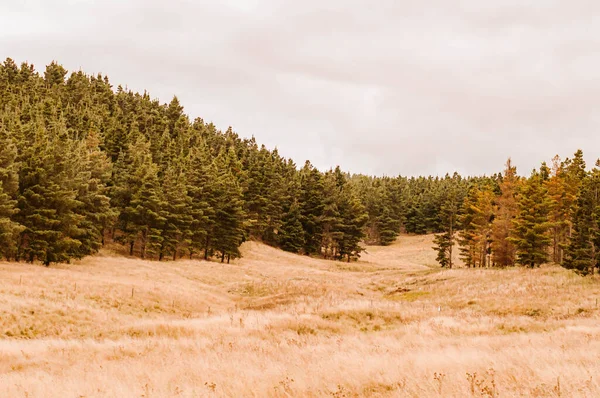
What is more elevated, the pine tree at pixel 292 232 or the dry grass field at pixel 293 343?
the pine tree at pixel 292 232

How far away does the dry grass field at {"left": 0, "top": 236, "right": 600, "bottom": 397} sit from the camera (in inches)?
324

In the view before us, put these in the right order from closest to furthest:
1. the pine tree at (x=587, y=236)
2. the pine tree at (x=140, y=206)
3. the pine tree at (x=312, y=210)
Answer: the pine tree at (x=587, y=236)
the pine tree at (x=140, y=206)
the pine tree at (x=312, y=210)

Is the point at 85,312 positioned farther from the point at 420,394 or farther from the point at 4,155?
the point at 4,155

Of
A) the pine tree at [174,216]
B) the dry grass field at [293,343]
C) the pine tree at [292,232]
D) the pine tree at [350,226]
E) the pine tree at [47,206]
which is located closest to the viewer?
the dry grass field at [293,343]

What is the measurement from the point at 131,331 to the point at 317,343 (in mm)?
8557

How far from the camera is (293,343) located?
564 inches

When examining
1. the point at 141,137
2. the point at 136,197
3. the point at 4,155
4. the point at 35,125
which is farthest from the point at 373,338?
the point at 141,137

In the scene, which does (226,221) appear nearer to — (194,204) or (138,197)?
(194,204)

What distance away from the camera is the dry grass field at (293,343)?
324 inches

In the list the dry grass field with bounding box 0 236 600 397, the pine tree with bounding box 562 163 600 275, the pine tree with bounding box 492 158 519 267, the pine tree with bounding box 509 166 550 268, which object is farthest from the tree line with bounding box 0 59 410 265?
the pine tree with bounding box 562 163 600 275

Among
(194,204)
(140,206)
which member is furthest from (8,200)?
(194,204)

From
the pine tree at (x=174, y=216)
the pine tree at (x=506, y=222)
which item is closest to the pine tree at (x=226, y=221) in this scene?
the pine tree at (x=174, y=216)

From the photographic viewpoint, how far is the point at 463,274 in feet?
151

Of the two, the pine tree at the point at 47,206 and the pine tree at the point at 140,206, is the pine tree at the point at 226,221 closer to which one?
the pine tree at the point at 140,206
